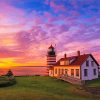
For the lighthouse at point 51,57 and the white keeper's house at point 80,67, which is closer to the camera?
the white keeper's house at point 80,67

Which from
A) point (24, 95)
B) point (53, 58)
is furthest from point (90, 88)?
point (53, 58)

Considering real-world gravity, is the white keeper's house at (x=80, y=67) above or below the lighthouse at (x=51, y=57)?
below

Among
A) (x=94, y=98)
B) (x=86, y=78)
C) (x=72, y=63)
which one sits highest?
(x=72, y=63)

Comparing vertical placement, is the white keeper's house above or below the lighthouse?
below

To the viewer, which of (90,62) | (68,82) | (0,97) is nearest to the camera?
(0,97)

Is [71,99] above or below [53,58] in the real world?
below

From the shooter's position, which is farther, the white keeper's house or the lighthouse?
the lighthouse

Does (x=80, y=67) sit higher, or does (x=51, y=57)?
(x=51, y=57)

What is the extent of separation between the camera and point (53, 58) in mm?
75438

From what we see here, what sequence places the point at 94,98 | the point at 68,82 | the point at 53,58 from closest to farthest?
the point at 94,98, the point at 68,82, the point at 53,58

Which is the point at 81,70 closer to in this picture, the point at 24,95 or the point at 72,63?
the point at 72,63

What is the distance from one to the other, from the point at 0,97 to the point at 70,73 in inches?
1240

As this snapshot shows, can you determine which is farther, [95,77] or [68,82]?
[95,77]

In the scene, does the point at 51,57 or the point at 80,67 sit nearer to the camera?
the point at 80,67
